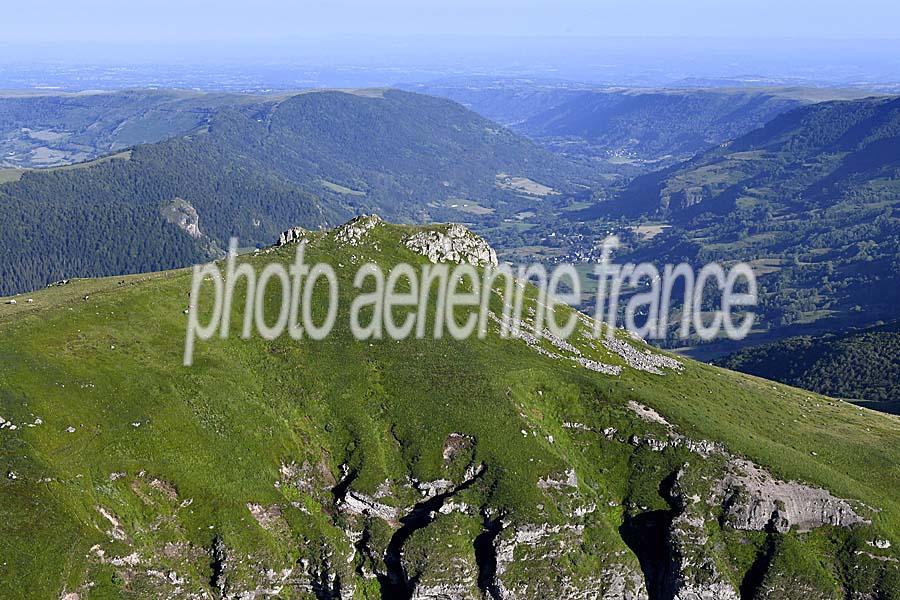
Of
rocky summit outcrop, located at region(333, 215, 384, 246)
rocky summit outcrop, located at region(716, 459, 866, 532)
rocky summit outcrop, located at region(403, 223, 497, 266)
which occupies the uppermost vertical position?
rocky summit outcrop, located at region(333, 215, 384, 246)

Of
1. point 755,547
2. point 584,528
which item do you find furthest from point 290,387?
point 755,547

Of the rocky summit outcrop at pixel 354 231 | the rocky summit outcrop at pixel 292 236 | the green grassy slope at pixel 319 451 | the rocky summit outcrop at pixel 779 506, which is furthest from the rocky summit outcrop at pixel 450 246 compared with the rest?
the rocky summit outcrop at pixel 779 506

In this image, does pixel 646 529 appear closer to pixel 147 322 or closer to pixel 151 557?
pixel 151 557

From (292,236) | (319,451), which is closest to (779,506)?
(319,451)

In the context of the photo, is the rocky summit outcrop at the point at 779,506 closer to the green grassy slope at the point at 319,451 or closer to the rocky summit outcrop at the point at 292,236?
the green grassy slope at the point at 319,451

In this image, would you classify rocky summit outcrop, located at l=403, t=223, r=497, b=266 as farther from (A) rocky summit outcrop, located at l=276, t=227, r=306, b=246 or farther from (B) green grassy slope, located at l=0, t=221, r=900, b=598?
(B) green grassy slope, located at l=0, t=221, r=900, b=598

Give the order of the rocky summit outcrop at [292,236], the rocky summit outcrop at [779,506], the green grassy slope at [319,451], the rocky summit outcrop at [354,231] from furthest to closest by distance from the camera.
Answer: the rocky summit outcrop at [292,236], the rocky summit outcrop at [354,231], the rocky summit outcrop at [779,506], the green grassy slope at [319,451]

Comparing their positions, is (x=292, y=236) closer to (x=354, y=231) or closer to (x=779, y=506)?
(x=354, y=231)

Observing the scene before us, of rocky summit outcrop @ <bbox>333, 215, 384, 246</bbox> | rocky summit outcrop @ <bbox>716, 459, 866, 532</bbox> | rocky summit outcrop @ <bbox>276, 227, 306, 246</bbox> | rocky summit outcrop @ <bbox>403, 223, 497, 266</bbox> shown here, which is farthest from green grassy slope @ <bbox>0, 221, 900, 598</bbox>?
rocky summit outcrop @ <bbox>276, 227, 306, 246</bbox>
